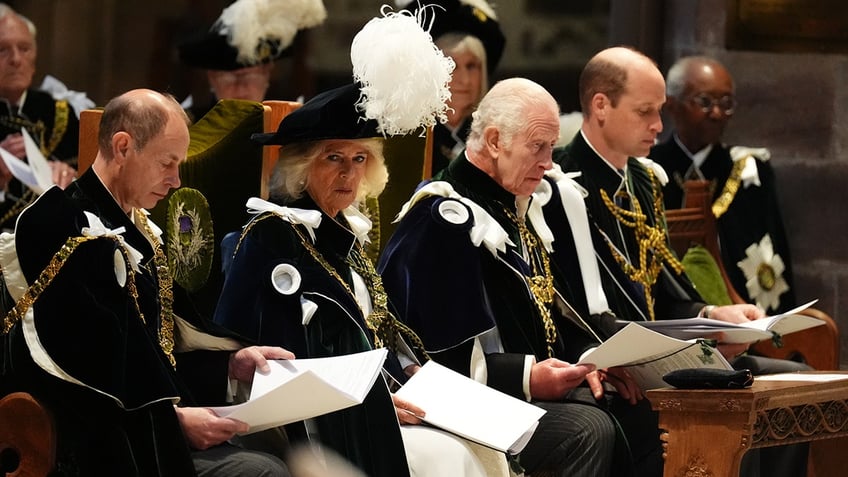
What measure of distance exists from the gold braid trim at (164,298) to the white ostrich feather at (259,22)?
280cm

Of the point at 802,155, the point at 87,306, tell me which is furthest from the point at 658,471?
the point at 802,155

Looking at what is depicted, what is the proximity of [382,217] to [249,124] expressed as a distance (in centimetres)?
70

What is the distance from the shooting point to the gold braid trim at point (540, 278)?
17.9ft

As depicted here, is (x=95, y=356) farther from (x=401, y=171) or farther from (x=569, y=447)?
(x=401, y=171)

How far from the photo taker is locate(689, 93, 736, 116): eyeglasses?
311 inches

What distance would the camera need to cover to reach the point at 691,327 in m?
5.29

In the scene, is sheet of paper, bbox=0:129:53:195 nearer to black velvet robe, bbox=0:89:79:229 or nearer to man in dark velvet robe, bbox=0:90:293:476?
black velvet robe, bbox=0:89:79:229

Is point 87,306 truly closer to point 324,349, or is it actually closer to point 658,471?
point 324,349

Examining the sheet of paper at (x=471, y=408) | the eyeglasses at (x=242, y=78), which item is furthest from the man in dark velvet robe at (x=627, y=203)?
the eyeglasses at (x=242, y=78)

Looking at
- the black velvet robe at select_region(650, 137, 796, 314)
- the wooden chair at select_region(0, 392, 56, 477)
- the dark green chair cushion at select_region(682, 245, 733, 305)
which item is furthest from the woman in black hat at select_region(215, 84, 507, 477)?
the black velvet robe at select_region(650, 137, 796, 314)

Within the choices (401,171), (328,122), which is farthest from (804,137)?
(328,122)

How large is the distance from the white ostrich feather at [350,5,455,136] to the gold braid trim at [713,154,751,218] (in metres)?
2.96

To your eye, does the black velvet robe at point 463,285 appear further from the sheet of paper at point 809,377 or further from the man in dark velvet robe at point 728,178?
the man in dark velvet robe at point 728,178

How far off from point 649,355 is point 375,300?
0.83 metres
